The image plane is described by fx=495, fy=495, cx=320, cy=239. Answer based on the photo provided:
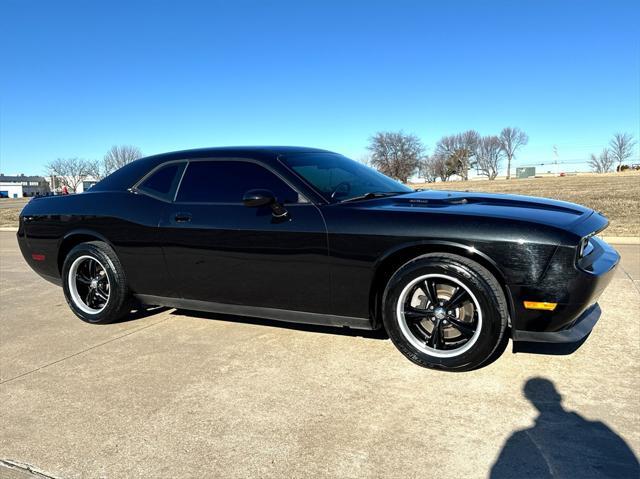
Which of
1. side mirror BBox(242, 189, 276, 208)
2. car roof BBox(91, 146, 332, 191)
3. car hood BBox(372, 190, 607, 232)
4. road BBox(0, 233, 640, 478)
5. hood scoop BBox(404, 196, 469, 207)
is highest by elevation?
car roof BBox(91, 146, 332, 191)

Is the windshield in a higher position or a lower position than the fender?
higher

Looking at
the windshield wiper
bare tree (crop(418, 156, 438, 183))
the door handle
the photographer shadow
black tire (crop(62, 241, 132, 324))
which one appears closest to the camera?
the photographer shadow

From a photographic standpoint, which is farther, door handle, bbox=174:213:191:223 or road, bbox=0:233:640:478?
door handle, bbox=174:213:191:223

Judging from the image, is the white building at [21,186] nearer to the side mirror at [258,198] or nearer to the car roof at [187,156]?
the car roof at [187,156]

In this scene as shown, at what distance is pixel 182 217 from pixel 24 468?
6.78 feet

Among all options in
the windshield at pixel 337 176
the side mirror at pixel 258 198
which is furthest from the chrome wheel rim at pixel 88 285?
the windshield at pixel 337 176

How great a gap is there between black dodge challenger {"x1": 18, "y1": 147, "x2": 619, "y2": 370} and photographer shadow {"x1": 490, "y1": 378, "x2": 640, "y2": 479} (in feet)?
1.80

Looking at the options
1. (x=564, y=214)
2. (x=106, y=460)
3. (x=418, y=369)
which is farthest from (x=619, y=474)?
(x=106, y=460)

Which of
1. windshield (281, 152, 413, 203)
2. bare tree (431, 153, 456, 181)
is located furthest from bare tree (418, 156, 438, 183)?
windshield (281, 152, 413, 203)

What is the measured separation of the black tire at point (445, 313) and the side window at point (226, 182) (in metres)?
1.03

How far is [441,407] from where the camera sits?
2.69 meters

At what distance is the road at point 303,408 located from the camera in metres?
2.22

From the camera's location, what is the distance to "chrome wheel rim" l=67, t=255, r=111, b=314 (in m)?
4.47

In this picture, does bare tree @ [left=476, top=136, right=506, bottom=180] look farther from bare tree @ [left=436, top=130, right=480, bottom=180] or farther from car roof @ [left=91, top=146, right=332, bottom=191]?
car roof @ [left=91, top=146, right=332, bottom=191]
